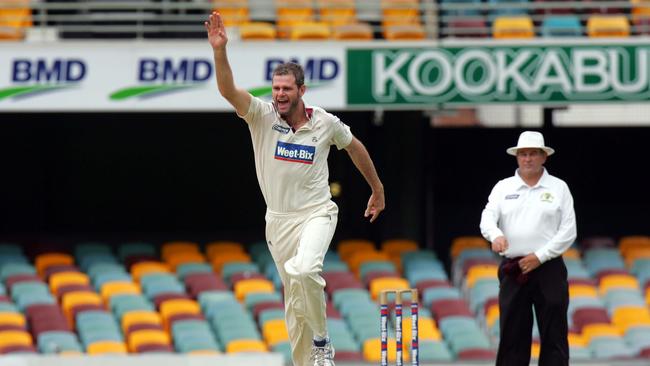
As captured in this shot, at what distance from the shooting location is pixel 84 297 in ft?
45.1

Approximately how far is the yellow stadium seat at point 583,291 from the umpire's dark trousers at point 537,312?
5618 millimetres

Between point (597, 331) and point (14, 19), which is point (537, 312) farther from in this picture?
point (14, 19)

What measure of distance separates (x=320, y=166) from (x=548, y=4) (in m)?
7.15

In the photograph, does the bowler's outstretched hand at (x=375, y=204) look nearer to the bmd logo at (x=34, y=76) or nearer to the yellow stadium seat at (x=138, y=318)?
the yellow stadium seat at (x=138, y=318)

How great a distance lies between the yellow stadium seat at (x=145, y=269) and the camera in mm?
14719

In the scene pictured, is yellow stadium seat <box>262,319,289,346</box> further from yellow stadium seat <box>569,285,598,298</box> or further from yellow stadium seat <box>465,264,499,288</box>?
yellow stadium seat <box>569,285,598,298</box>

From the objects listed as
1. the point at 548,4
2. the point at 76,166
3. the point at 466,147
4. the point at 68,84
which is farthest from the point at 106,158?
the point at 548,4

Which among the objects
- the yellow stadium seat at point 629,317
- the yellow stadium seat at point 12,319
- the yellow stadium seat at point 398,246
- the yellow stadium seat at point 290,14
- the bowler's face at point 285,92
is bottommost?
the yellow stadium seat at point 629,317

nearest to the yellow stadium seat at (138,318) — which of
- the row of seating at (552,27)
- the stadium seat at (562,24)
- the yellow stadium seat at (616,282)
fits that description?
the row of seating at (552,27)

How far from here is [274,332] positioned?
13008mm

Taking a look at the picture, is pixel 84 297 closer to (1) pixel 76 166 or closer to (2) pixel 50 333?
(2) pixel 50 333

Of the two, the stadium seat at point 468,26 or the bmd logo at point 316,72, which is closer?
the bmd logo at point 316,72

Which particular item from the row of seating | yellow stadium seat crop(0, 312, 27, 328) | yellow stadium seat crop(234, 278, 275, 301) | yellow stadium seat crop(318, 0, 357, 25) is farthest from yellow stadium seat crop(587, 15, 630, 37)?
yellow stadium seat crop(0, 312, 27, 328)

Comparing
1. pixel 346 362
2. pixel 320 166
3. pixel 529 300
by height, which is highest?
pixel 320 166
